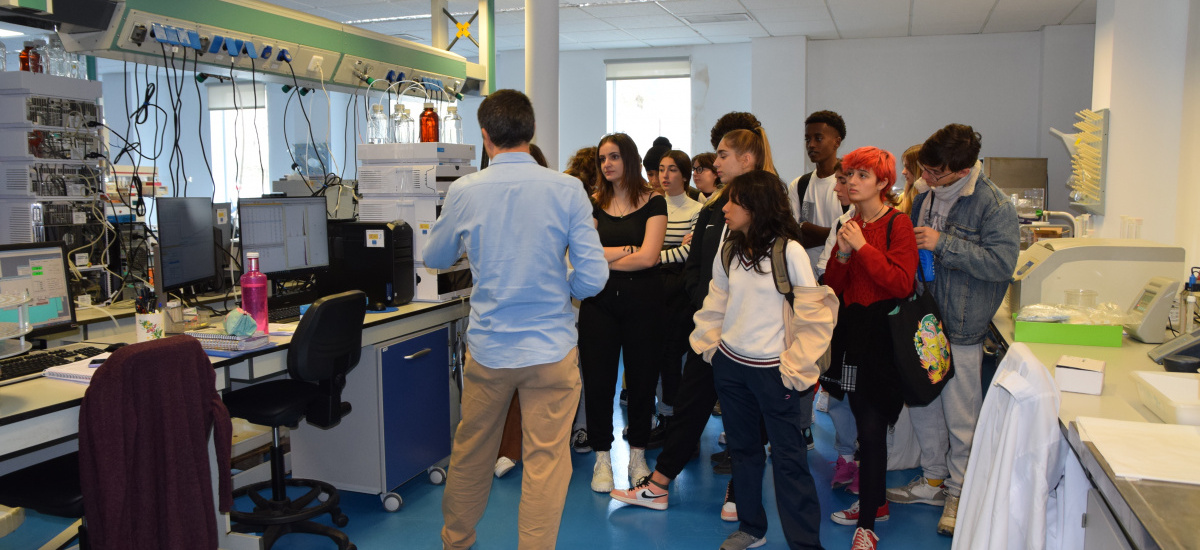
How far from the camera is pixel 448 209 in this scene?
7.43 feet

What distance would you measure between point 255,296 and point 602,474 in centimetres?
154

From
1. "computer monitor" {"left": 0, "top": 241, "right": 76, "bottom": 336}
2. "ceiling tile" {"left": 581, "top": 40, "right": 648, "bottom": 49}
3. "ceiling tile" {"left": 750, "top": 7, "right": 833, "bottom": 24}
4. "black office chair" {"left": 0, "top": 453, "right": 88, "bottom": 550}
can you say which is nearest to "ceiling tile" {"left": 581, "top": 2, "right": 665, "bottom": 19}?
"ceiling tile" {"left": 750, "top": 7, "right": 833, "bottom": 24}

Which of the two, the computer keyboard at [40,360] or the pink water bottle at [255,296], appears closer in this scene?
the computer keyboard at [40,360]

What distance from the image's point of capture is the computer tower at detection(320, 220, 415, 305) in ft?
10.4

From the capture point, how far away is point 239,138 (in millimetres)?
10648

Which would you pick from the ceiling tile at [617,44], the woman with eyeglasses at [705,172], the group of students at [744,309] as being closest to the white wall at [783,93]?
the ceiling tile at [617,44]

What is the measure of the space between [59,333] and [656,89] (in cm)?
777

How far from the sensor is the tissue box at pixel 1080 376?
Result: 6.36 ft

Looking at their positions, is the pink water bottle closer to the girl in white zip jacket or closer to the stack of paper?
the girl in white zip jacket

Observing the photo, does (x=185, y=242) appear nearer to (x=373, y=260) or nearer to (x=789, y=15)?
(x=373, y=260)

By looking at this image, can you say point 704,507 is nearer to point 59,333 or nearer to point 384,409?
point 384,409

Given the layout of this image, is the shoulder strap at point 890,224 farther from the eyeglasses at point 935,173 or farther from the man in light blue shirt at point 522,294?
the man in light blue shirt at point 522,294

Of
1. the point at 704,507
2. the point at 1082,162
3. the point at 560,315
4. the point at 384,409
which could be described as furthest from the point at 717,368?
the point at 1082,162

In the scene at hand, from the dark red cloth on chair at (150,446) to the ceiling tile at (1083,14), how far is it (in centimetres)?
767
